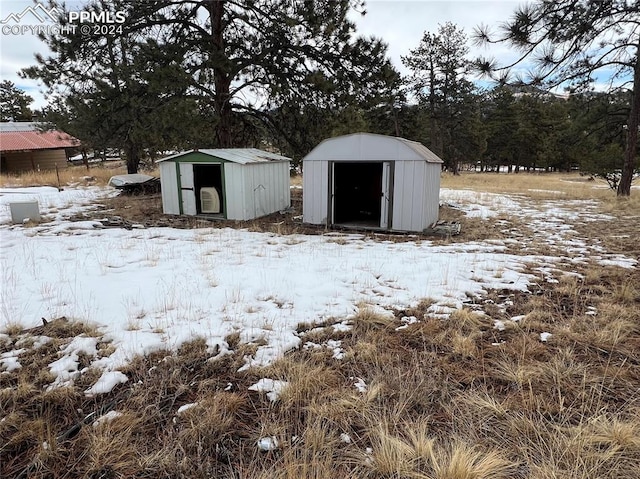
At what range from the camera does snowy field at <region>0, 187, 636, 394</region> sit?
3271 mm

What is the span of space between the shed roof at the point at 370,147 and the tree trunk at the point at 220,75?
3.35m

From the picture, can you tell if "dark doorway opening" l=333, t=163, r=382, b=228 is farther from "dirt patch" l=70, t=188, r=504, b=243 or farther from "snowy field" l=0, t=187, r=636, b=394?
"snowy field" l=0, t=187, r=636, b=394

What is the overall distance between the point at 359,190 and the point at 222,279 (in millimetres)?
6966

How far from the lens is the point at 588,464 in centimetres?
186

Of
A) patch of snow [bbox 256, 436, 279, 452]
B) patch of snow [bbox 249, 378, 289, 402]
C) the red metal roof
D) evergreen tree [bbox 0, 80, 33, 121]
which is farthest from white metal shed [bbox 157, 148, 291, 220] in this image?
evergreen tree [bbox 0, 80, 33, 121]

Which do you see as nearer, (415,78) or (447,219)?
(447,219)

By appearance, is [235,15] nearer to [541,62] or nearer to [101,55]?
[101,55]

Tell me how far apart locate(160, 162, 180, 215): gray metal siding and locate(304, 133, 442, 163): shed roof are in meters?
3.93

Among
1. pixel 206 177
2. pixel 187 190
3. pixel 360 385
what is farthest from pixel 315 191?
pixel 360 385

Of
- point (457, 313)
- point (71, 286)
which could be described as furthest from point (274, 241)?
point (457, 313)

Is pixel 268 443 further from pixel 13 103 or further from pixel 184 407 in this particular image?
pixel 13 103

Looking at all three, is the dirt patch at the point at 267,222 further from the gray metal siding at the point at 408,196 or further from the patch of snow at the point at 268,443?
the patch of snow at the point at 268,443

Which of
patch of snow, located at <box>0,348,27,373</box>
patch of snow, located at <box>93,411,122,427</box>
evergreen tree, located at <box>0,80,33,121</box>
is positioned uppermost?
evergreen tree, located at <box>0,80,33,121</box>

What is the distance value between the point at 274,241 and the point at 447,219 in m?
5.00
